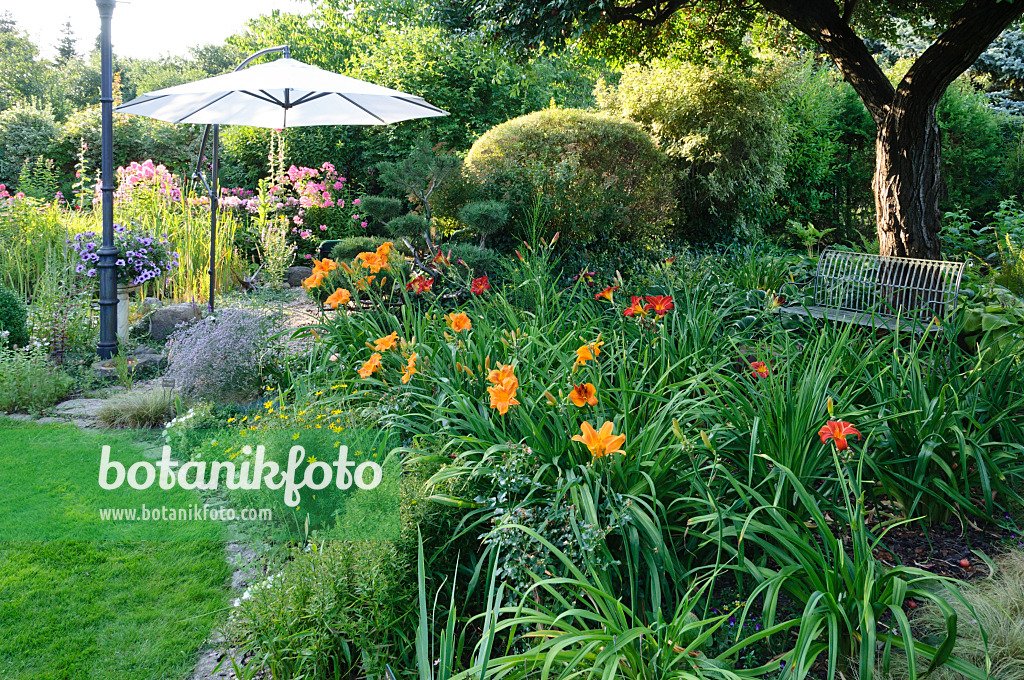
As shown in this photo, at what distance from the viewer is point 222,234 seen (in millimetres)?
7562

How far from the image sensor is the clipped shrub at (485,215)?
5.93 metres

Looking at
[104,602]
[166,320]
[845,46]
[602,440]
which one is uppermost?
[845,46]

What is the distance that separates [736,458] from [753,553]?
32cm

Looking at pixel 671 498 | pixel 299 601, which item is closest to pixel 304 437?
pixel 299 601

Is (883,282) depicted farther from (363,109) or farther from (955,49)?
(363,109)

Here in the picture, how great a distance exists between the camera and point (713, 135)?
8.35 metres

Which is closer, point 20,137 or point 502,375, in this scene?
point 502,375

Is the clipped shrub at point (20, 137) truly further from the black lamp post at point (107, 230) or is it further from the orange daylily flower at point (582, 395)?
the orange daylily flower at point (582, 395)

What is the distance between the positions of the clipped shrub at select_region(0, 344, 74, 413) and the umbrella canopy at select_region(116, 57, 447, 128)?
1.81 m

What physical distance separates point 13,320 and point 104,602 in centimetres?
363

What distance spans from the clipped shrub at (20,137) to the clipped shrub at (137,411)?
486 inches

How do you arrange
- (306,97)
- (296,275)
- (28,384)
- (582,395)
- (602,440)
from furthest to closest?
(296,275) < (306,97) < (28,384) < (582,395) < (602,440)

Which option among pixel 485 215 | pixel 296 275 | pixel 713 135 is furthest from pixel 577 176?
pixel 296 275

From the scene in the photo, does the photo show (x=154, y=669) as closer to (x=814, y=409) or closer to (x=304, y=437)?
(x=304, y=437)
